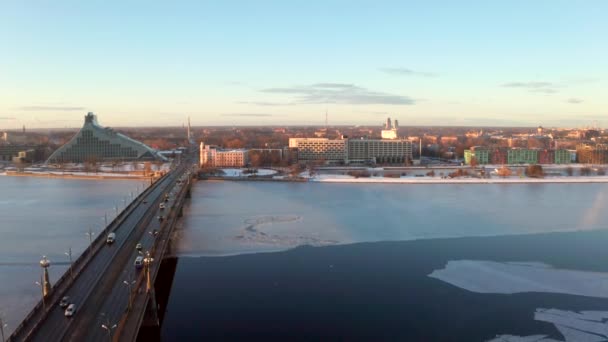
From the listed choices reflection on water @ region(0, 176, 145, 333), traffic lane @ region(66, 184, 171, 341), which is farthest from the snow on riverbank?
traffic lane @ region(66, 184, 171, 341)

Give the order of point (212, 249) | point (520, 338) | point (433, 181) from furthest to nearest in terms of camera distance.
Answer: point (433, 181) → point (212, 249) → point (520, 338)

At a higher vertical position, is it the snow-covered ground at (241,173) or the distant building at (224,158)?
the distant building at (224,158)

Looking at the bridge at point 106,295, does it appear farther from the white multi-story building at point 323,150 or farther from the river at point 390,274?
the white multi-story building at point 323,150

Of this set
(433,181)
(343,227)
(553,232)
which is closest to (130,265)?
(343,227)

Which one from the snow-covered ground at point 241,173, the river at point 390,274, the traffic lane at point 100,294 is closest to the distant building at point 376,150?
Answer: the snow-covered ground at point 241,173

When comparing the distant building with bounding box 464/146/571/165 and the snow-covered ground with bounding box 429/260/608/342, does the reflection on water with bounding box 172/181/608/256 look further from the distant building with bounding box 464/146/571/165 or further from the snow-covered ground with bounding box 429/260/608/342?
the distant building with bounding box 464/146/571/165

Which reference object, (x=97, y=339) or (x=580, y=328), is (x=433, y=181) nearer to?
(x=580, y=328)

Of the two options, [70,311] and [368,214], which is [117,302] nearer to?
[70,311]
